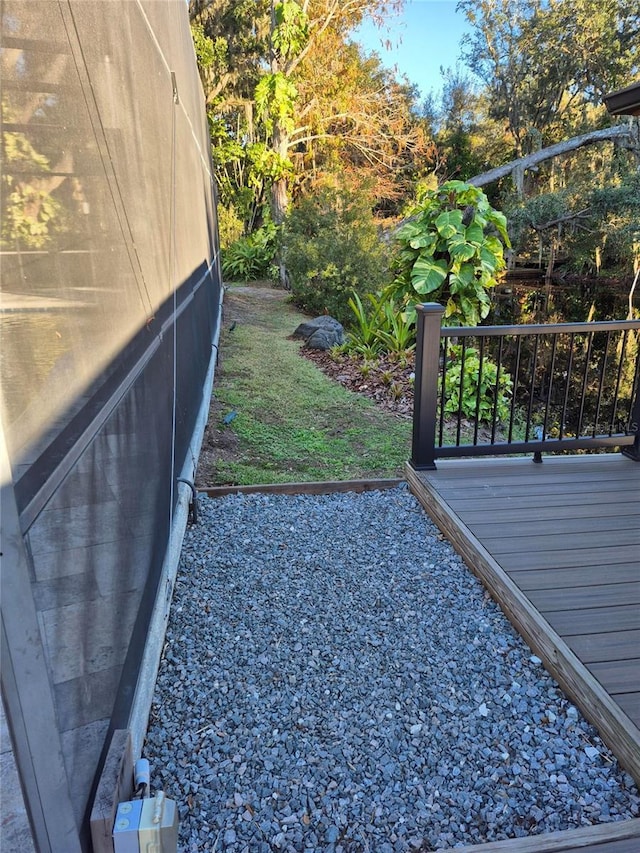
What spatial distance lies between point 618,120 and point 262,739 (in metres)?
21.3

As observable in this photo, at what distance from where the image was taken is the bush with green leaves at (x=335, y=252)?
8719mm

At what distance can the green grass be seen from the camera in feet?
13.0

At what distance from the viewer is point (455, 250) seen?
238 inches

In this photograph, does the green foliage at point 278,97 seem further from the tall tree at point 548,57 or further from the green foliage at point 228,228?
the tall tree at point 548,57

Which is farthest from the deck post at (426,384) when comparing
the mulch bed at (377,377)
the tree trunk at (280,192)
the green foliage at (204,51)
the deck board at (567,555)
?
the green foliage at (204,51)

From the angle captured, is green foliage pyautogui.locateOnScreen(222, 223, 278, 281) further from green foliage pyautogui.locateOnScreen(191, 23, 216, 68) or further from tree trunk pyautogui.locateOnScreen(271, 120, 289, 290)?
green foliage pyautogui.locateOnScreen(191, 23, 216, 68)

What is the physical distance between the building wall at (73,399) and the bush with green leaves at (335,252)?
672cm

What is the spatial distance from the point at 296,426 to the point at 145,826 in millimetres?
3770

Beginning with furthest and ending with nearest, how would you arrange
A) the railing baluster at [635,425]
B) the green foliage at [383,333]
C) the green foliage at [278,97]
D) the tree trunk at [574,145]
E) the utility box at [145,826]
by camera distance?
1. the tree trunk at [574,145]
2. the green foliage at [278,97]
3. the green foliage at [383,333]
4. the railing baluster at [635,425]
5. the utility box at [145,826]

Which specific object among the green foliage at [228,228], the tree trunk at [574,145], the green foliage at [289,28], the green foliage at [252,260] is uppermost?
the green foliage at [289,28]

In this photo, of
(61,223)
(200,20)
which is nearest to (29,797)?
(61,223)

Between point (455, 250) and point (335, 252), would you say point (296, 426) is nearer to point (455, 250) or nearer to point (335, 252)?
point (455, 250)

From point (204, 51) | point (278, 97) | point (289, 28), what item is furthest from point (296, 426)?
point (204, 51)

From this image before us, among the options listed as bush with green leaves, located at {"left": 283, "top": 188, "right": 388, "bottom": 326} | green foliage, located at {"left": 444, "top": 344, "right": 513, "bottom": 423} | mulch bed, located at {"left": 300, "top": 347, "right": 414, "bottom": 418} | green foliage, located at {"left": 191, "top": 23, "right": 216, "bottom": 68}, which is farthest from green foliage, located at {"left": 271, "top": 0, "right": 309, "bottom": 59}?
green foliage, located at {"left": 444, "top": 344, "right": 513, "bottom": 423}
